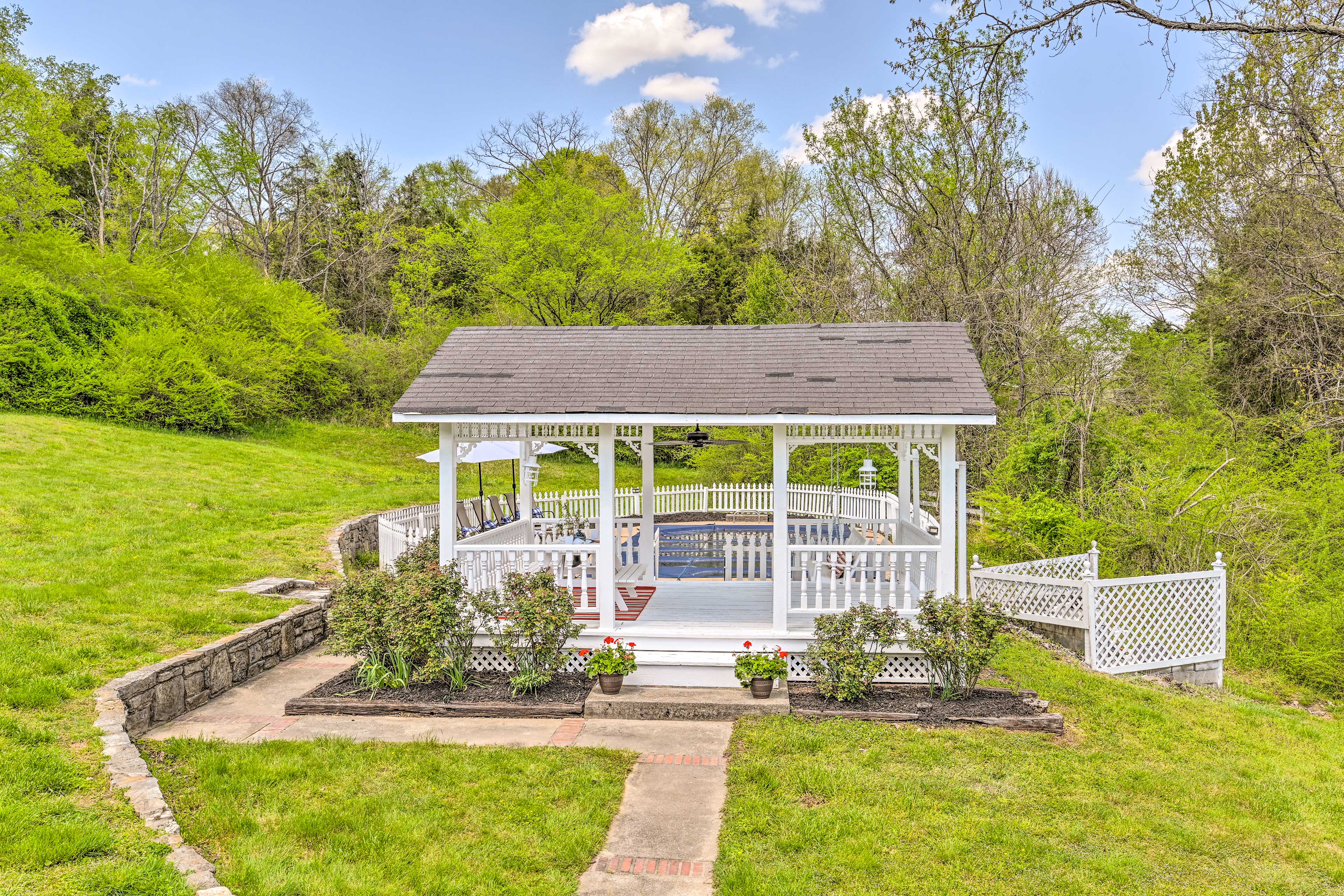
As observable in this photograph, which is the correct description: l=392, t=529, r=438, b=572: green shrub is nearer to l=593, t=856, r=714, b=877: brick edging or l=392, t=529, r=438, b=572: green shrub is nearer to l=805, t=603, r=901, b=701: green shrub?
l=805, t=603, r=901, b=701: green shrub

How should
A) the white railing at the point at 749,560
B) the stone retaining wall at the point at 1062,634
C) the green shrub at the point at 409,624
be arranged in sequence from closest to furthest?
the green shrub at the point at 409,624, the stone retaining wall at the point at 1062,634, the white railing at the point at 749,560

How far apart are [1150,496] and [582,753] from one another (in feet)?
31.8

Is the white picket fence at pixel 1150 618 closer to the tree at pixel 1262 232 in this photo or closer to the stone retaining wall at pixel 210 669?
the tree at pixel 1262 232

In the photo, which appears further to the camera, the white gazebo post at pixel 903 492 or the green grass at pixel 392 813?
the white gazebo post at pixel 903 492

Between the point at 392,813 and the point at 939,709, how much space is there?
14.3 feet

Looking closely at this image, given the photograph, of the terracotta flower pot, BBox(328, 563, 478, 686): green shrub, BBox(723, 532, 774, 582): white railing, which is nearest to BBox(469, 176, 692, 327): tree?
BBox(723, 532, 774, 582): white railing

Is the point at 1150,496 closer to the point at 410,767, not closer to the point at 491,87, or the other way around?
the point at 410,767

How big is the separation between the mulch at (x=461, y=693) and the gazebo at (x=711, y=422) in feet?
1.93

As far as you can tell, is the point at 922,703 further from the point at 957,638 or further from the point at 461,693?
the point at 461,693

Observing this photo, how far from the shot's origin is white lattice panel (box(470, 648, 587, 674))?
751 cm

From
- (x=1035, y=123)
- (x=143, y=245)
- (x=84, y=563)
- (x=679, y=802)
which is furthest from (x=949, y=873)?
(x=143, y=245)

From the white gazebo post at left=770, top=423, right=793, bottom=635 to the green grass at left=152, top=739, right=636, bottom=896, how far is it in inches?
91.8

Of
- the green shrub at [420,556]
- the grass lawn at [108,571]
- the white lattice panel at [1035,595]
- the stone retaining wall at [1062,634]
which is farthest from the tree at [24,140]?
the stone retaining wall at [1062,634]

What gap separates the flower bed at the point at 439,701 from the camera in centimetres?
644
